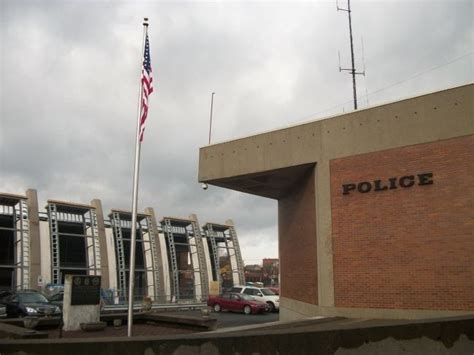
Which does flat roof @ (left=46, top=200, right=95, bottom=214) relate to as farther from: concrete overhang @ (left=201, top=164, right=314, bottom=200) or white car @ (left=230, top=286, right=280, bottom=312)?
concrete overhang @ (left=201, top=164, right=314, bottom=200)

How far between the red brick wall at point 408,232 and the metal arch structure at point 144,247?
3378 centimetres

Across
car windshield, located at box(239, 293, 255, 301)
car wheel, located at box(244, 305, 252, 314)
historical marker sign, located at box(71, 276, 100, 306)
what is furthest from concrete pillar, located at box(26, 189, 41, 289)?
historical marker sign, located at box(71, 276, 100, 306)

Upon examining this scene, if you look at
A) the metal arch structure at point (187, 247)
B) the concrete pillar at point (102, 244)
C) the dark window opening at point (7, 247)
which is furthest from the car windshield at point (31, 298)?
the metal arch structure at point (187, 247)

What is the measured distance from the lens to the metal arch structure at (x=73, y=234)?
140ft

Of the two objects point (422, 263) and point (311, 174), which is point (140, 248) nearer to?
point (311, 174)

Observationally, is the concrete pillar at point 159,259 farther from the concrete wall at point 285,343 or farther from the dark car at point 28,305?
the concrete wall at point 285,343

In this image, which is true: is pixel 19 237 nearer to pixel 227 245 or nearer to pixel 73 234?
pixel 73 234

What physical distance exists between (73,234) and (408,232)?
116 ft

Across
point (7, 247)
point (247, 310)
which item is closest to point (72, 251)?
point (7, 247)

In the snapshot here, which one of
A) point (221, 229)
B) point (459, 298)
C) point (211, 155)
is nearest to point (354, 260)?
point (459, 298)

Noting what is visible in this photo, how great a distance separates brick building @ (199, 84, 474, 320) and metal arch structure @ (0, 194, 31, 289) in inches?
1099

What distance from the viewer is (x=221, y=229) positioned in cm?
6297

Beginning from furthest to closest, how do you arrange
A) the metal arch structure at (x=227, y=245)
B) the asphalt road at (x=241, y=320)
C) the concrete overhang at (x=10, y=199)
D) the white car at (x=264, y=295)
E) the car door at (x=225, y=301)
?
1. the metal arch structure at (x=227, y=245)
2. the concrete overhang at (x=10, y=199)
3. the white car at (x=264, y=295)
4. the car door at (x=225, y=301)
5. the asphalt road at (x=241, y=320)

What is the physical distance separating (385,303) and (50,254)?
3466cm
